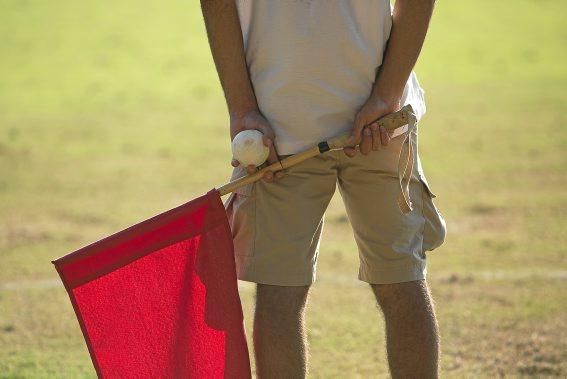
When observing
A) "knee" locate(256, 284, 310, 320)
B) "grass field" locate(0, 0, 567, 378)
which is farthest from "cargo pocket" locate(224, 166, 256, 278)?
"grass field" locate(0, 0, 567, 378)

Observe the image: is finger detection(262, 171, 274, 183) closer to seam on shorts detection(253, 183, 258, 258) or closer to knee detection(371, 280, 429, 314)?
seam on shorts detection(253, 183, 258, 258)

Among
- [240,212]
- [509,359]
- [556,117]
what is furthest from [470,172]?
[240,212]

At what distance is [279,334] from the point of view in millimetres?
3312

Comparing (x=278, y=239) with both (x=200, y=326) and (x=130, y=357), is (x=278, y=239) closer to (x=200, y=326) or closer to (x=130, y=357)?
(x=200, y=326)

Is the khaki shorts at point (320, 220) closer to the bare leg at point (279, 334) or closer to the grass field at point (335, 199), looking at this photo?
the bare leg at point (279, 334)

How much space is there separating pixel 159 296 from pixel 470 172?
6.05 metres

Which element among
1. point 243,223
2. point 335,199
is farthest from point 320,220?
point 335,199

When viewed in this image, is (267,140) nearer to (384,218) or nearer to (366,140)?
(366,140)

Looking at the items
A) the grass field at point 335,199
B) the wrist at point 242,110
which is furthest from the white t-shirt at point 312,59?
the grass field at point 335,199

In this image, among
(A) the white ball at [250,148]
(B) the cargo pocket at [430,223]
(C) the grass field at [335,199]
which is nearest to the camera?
(A) the white ball at [250,148]

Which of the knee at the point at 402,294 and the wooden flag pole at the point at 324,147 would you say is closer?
the wooden flag pole at the point at 324,147

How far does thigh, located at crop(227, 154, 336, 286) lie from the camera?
335 centimetres

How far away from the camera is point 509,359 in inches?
179

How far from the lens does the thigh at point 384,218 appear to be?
3.37 m
